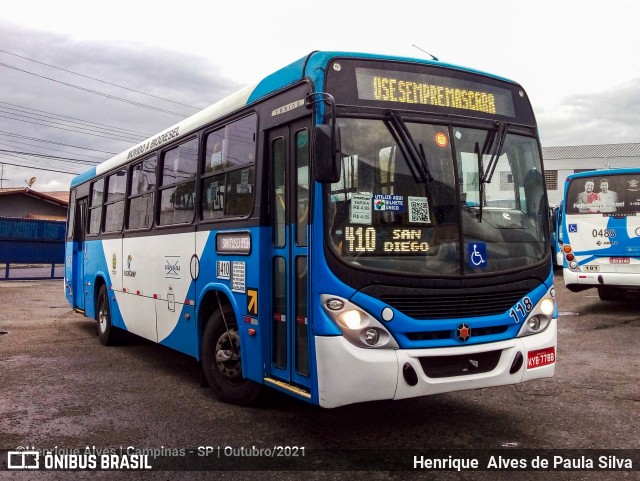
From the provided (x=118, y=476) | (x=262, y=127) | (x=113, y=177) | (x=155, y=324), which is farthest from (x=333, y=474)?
(x=113, y=177)

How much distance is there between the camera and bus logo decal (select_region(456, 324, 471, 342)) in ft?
16.3

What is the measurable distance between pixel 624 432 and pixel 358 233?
2.79m

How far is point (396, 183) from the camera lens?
196 inches

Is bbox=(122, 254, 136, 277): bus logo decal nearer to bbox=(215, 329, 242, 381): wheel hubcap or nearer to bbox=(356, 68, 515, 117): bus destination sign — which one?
bbox=(215, 329, 242, 381): wheel hubcap

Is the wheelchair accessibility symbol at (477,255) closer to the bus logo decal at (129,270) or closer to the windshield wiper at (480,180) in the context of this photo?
the windshield wiper at (480,180)

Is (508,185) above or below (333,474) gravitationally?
above

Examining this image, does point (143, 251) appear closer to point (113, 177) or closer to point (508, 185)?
point (113, 177)

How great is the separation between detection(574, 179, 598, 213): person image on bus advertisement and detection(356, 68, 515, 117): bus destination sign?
8.83 metres

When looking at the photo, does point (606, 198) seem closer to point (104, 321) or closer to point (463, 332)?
point (463, 332)

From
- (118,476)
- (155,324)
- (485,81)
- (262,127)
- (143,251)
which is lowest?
(118,476)

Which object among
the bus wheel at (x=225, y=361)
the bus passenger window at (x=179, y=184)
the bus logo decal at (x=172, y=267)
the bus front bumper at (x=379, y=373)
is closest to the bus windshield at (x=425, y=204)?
the bus front bumper at (x=379, y=373)

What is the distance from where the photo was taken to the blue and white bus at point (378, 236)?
471 centimetres

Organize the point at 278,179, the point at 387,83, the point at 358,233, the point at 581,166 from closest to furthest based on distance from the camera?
the point at 358,233, the point at 387,83, the point at 278,179, the point at 581,166

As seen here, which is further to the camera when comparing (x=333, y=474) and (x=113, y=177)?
(x=113, y=177)
